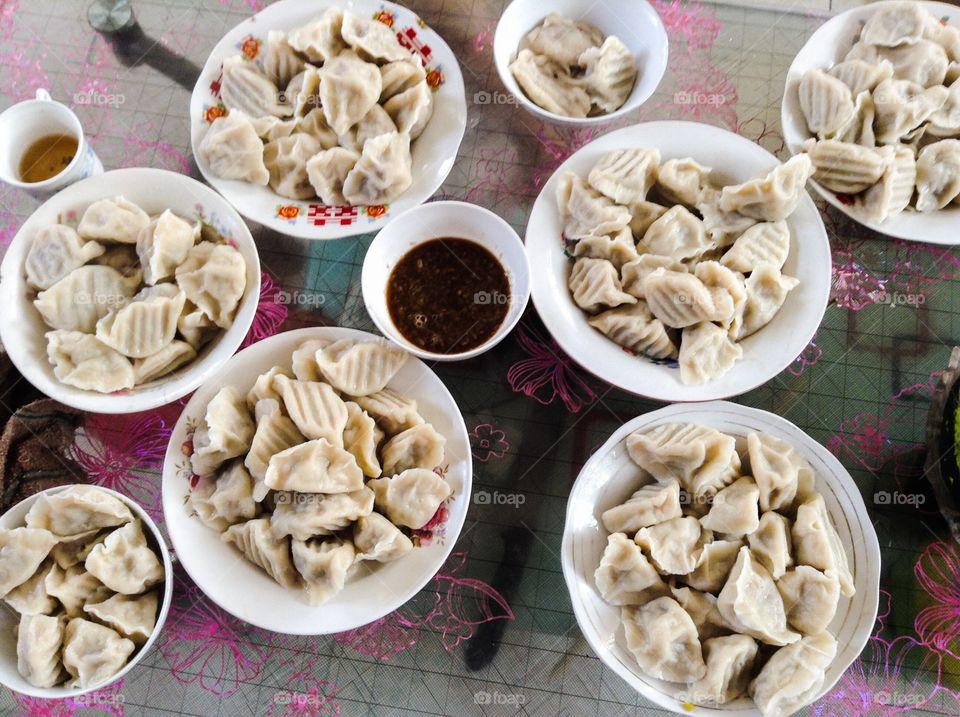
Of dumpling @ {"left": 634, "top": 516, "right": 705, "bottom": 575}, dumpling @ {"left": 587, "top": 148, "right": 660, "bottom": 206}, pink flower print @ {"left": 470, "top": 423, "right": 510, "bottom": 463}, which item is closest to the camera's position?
dumpling @ {"left": 634, "top": 516, "right": 705, "bottom": 575}

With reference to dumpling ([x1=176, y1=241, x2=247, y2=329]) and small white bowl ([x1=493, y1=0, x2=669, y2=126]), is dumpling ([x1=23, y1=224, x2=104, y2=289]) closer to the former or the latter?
dumpling ([x1=176, y1=241, x2=247, y2=329])

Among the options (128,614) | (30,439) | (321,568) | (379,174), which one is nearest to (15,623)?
(128,614)

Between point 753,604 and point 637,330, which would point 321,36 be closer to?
point 637,330

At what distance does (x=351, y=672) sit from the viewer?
2238 millimetres

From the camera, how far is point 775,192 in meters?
2.19

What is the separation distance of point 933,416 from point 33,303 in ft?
9.44

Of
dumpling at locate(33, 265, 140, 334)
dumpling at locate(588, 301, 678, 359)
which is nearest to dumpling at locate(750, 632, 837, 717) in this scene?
dumpling at locate(588, 301, 678, 359)

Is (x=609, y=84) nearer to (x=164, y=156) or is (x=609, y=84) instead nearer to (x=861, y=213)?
(x=861, y=213)

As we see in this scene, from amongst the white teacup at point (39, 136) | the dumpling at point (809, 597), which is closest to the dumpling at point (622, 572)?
the dumpling at point (809, 597)

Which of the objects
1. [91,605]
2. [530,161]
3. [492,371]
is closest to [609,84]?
[530,161]

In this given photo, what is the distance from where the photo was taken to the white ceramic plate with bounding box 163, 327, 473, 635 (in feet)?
6.64

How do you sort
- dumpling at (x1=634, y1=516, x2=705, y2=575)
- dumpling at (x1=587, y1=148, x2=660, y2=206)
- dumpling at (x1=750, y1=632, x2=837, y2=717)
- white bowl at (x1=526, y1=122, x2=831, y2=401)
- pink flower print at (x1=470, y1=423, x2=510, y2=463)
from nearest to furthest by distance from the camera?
dumpling at (x1=750, y1=632, x2=837, y2=717)
dumpling at (x1=634, y1=516, x2=705, y2=575)
white bowl at (x1=526, y1=122, x2=831, y2=401)
dumpling at (x1=587, y1=148, x2=660, y2=206)
pink flower print at (x1=470, y1=423, x2=510, y2=463)

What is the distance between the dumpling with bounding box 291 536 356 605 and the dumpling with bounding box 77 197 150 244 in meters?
1.10

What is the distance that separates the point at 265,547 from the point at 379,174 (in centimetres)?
116
